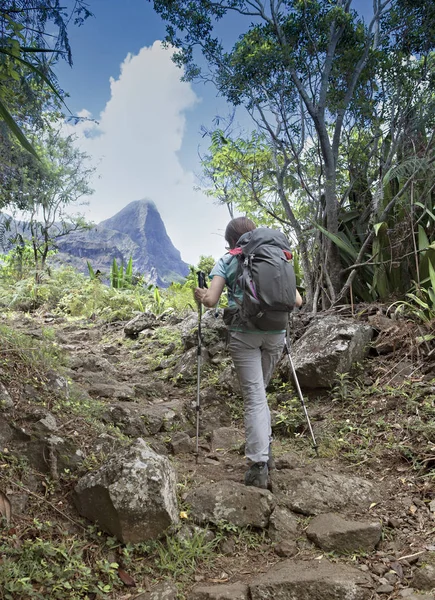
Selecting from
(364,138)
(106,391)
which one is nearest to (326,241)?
(364,138)

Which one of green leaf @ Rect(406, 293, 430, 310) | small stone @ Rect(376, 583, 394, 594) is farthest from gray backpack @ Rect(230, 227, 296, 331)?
green leaf @ Rect(406, 293, 430, 310)

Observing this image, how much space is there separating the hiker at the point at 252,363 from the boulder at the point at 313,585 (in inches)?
34.5

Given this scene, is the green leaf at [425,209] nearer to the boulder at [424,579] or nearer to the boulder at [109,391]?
the boulder at [109,391]

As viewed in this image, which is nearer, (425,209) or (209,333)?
(425,209)

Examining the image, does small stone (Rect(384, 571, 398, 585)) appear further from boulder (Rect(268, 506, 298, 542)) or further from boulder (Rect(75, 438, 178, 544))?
boulder (Rect(75, 438, 178, 544))

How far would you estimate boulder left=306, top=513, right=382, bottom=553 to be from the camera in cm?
261

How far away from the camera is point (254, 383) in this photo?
340 centimetres

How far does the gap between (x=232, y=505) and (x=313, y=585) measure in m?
0.74

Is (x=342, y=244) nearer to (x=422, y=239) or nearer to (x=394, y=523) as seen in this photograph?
(x=422, y=239)

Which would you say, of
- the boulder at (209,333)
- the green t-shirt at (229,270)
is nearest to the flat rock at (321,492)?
the green t-shirt at (229,270)

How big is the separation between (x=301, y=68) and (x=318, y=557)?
6.48m

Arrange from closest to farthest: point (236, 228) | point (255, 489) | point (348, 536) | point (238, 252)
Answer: point (348, 536)
point (255, 489)
point (238, 252)
point (236, 228)

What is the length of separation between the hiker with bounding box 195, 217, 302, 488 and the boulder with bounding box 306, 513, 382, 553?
60cm

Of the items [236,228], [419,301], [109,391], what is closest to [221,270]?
[236,228]
